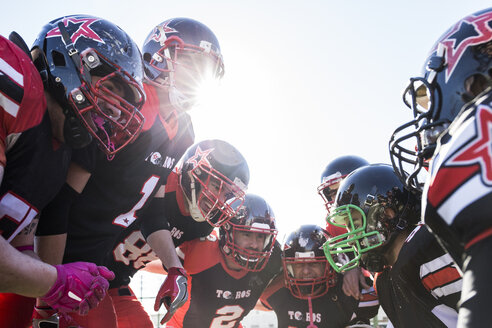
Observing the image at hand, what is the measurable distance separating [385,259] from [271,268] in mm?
1956

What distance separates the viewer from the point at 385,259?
315 cm

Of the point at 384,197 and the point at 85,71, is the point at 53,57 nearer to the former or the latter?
the point at 85,71

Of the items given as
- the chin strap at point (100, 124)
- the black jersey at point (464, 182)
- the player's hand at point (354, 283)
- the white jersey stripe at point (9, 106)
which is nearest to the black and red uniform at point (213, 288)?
the player's hand at point (354, 283)

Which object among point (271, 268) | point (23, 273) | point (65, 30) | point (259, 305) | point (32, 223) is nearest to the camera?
point (23, 273)

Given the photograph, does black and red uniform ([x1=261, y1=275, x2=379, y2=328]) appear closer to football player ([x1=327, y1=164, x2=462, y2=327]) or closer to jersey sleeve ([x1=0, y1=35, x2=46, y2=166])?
football player ([x1=327, y1=164, x2=462, y2=327])

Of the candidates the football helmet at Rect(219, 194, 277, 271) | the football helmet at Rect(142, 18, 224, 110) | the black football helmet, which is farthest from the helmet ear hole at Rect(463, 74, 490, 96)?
the black football helmet

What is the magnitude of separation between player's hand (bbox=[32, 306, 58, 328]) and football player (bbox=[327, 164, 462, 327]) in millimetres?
2073

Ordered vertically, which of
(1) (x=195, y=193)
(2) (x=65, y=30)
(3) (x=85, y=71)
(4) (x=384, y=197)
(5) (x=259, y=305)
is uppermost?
(2) (x=65, y=30)

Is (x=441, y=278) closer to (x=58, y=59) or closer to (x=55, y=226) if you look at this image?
(x=55, y=226)

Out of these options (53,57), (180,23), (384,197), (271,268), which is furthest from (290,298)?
(53,57)

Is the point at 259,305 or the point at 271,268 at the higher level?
the point at 271,268

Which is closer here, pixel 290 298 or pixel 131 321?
pixel 131 321

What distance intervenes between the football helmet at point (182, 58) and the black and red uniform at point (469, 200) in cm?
292

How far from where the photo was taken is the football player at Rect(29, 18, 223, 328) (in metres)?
2.89
